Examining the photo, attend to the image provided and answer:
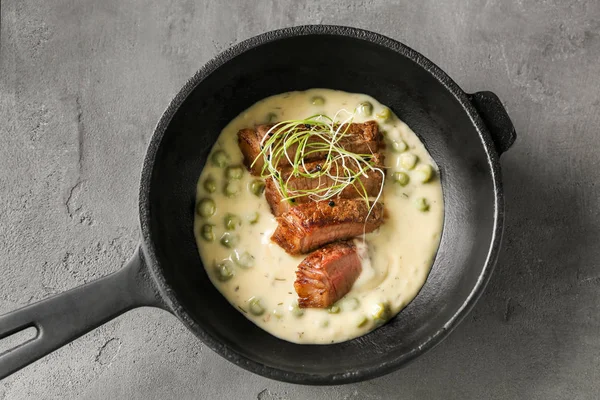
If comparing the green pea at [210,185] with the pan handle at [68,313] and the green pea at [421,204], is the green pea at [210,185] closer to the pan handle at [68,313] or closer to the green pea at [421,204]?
the pan handle at [68,313]

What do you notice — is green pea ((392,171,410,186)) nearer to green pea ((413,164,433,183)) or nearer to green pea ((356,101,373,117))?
green pea ((413,164,433,183))

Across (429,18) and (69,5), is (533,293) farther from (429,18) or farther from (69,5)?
(69,5)

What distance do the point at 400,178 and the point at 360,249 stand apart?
438mm

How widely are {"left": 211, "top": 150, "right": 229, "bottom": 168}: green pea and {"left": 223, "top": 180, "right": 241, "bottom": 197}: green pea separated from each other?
11 centimetres

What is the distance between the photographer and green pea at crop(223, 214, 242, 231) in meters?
3.23

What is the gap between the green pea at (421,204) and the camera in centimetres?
330

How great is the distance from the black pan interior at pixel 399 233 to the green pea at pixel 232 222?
0.20 meters

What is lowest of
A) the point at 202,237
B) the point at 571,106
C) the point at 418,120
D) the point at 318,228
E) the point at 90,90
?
the point at 202,237

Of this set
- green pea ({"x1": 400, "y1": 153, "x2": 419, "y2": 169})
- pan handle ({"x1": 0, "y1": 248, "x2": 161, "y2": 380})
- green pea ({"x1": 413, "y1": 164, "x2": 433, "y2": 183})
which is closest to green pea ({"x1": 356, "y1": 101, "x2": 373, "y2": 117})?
green pea ({"x1": 400, "y1": 153, "x2": 419, "y2": 169})

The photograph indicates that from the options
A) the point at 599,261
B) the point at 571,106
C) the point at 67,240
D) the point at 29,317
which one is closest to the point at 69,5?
the point at 67,240

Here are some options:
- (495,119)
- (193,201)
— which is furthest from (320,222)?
(495,119)

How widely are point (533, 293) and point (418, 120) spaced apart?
3.76ft

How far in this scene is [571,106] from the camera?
3.62 metres

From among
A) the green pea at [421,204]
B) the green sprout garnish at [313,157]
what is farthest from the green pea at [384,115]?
the green pea at [421,204]
